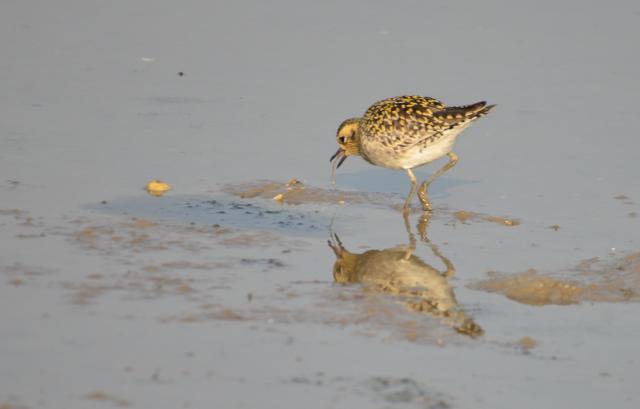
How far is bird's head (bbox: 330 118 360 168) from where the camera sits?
44.9 ft

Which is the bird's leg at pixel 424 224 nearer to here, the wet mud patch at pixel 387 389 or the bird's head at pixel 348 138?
the bird's head at pixel 348 138

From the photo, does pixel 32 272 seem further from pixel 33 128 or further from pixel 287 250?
pixel 33 128

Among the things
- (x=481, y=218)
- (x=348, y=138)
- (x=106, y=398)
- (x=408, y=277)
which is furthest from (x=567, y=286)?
(x=106, y=398)

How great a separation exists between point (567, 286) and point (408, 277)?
134 centimetres

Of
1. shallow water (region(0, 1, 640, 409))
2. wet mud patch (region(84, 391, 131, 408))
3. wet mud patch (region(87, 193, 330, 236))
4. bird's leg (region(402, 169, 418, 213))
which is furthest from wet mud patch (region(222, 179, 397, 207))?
wet mud patch (region(84, 391, 131, 408))

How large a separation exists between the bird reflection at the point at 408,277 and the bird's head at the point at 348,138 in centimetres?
200

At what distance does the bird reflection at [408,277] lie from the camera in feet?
32.5

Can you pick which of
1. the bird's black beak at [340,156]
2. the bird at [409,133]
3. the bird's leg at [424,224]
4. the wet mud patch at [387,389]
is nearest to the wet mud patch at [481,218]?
the bird's leg at [424,224]

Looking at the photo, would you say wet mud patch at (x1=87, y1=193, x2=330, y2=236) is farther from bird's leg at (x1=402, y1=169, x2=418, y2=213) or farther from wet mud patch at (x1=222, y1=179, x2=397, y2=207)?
bird's leg at (x1=402, y1=169, x2=418, y2=213)

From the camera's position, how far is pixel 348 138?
1373cm

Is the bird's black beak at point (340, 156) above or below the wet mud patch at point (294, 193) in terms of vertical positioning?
above

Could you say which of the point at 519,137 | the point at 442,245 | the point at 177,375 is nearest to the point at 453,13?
the point at 519,137

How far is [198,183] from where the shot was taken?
13.2 m

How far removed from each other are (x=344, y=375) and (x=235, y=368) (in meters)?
0.73
